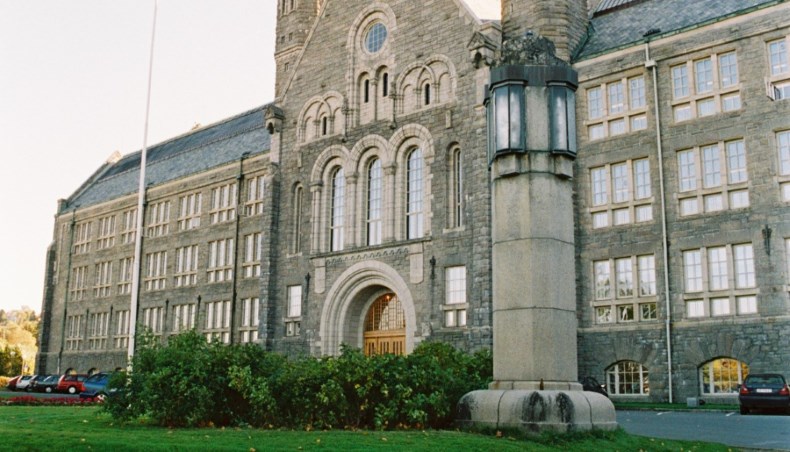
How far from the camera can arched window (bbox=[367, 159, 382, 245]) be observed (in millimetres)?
35094

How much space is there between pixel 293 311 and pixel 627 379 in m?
15.9

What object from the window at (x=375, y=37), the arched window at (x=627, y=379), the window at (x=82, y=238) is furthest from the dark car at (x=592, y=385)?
the window at (x=82, y=238)

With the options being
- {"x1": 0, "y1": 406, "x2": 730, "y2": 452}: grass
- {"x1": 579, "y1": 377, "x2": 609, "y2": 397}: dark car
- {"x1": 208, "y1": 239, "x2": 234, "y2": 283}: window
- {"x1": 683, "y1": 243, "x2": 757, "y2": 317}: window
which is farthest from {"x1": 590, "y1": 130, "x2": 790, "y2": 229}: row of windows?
{"x1": 208, "y1": 239, "x2": 234, "y2": 283}: window

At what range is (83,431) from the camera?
45.0 ft

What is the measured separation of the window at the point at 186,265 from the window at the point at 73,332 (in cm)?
1284

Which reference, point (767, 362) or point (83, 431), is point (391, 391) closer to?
point (83, 431)

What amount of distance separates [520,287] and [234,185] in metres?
36.0

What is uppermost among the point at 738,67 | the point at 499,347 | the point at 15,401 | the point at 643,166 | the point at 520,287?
the point at 738,67

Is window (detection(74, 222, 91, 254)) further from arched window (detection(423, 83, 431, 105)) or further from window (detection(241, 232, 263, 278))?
arched window (detection(423, 83, 431, 105))

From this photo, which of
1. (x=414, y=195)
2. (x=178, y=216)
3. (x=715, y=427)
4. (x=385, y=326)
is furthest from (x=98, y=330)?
(x=715, y=427)

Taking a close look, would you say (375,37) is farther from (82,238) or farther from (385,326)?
(82,238)

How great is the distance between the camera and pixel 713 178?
27.5 metres

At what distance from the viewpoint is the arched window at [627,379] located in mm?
27969

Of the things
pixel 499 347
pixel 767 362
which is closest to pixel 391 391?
pixel 499 347
